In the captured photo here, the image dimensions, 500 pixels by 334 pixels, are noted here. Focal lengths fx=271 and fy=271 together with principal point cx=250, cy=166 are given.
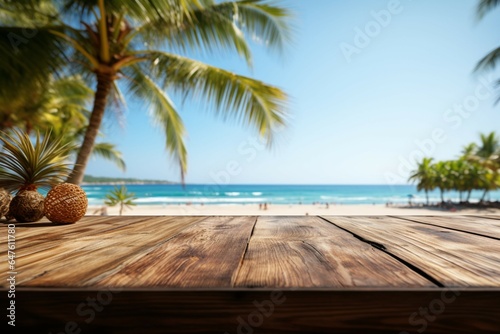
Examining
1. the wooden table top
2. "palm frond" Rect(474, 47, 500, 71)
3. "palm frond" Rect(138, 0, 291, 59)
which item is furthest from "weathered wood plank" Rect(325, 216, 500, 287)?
"palm frond" Rect(474, 47, 500, 71)

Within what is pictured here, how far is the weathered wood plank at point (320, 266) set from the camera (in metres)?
0.50

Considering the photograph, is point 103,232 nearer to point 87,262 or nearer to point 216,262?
point 87,262

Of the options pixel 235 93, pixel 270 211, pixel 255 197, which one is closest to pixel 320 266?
pixel 235 93

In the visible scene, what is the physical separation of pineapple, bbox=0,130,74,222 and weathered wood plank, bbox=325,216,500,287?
1.53m

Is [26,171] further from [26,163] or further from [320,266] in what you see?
[320,266]

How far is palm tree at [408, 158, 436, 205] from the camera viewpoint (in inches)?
1023

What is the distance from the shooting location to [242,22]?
14.5ft

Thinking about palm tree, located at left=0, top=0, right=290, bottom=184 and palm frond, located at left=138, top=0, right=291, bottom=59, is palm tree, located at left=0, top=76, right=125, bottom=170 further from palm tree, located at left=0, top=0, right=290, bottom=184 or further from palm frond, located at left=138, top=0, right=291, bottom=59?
palm frond, located at left=138, top=0, right=291, bottom=59

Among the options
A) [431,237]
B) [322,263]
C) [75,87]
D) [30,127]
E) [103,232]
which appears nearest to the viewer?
[322,263]

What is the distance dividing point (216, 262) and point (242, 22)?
15.0ft
